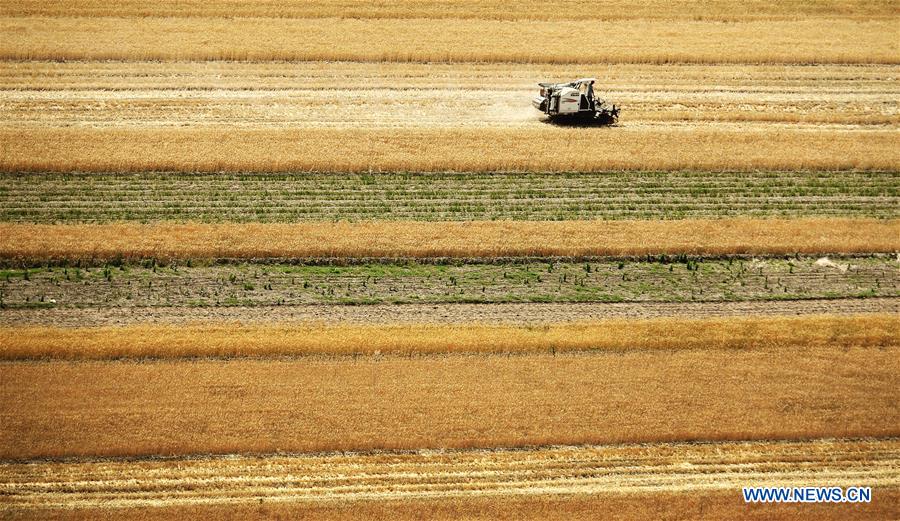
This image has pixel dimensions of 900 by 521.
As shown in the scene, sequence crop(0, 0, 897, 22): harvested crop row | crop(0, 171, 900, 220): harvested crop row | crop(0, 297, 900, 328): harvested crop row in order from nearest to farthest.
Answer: crop(0, 297, 900, 328): harvested crop row, crop(0, 171, 900, 220): harvested crop row, crop(0, 0, 897, 22): harvested crop row

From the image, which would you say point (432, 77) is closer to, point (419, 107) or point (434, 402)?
point (419, 107)

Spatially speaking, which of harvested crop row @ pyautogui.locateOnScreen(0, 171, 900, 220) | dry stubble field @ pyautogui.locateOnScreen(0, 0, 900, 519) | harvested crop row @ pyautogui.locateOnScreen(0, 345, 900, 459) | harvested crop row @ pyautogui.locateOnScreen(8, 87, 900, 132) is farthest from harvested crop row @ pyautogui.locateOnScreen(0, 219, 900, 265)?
harvested crop row @ pyautogui.locateOnScreen(8, 87, 900, 132)

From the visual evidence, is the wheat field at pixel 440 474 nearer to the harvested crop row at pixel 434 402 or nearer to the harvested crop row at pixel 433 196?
the harvested crop row at pixel 434 402

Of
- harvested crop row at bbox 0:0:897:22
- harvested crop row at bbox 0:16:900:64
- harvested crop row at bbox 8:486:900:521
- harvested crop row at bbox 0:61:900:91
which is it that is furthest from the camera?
harvested crop row at bbox 0:0:897:22

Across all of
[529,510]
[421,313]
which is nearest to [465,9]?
[421,313]

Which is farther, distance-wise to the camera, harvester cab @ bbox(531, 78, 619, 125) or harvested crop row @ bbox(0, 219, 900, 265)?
harvester cab @ bbox(531, 78, 619, 125)

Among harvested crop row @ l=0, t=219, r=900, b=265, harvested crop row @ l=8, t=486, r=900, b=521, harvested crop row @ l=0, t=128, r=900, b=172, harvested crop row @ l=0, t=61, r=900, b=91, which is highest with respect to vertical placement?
Result: harvested crop row @ l=0, t=61, r=900, b=91

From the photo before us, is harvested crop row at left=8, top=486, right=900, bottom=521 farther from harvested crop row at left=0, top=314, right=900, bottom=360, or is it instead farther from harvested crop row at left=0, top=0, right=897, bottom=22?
harvested crop row at left=0, top=0, right=897, bottom=22
